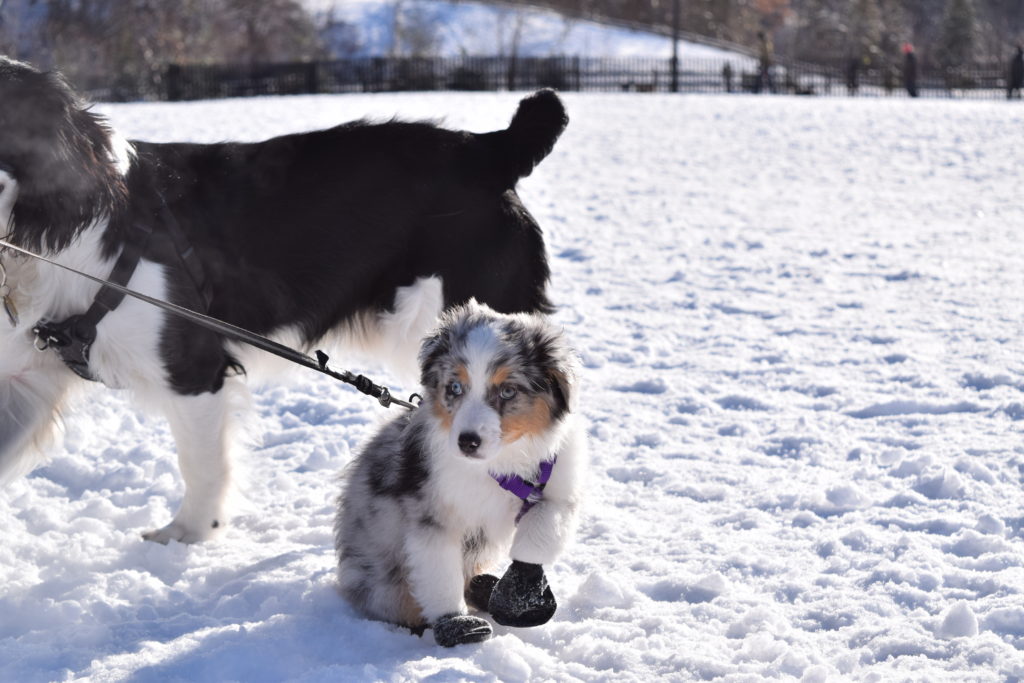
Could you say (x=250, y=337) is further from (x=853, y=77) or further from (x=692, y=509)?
(x=853, y=77)

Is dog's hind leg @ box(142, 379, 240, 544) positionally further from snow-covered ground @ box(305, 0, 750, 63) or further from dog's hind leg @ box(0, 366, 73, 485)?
snow-covered ground @ box(305, 0, 750, 63)

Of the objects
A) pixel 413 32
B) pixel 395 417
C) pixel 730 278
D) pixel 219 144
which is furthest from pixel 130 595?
pixel 413 32

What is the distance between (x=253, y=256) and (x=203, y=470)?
94 centimetres

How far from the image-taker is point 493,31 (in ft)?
250

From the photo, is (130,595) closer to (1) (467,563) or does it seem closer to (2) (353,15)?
(1) (467,563)

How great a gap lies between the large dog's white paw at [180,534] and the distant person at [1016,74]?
125ft

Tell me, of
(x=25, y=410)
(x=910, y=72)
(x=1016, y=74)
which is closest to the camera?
(x=25, y=410)

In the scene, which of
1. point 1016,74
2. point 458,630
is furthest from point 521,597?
point 1016,74

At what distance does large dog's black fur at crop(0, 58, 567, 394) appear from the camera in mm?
4602

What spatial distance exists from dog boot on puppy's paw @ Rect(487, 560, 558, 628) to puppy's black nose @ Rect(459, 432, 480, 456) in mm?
560

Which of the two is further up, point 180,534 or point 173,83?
point 173,83

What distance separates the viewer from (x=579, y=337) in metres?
8.32

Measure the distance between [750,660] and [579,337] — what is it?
15.7 ft

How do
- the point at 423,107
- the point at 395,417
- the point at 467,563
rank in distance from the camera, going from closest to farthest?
the point at 467,563 → the point at 395,417 → the point at 423,107
